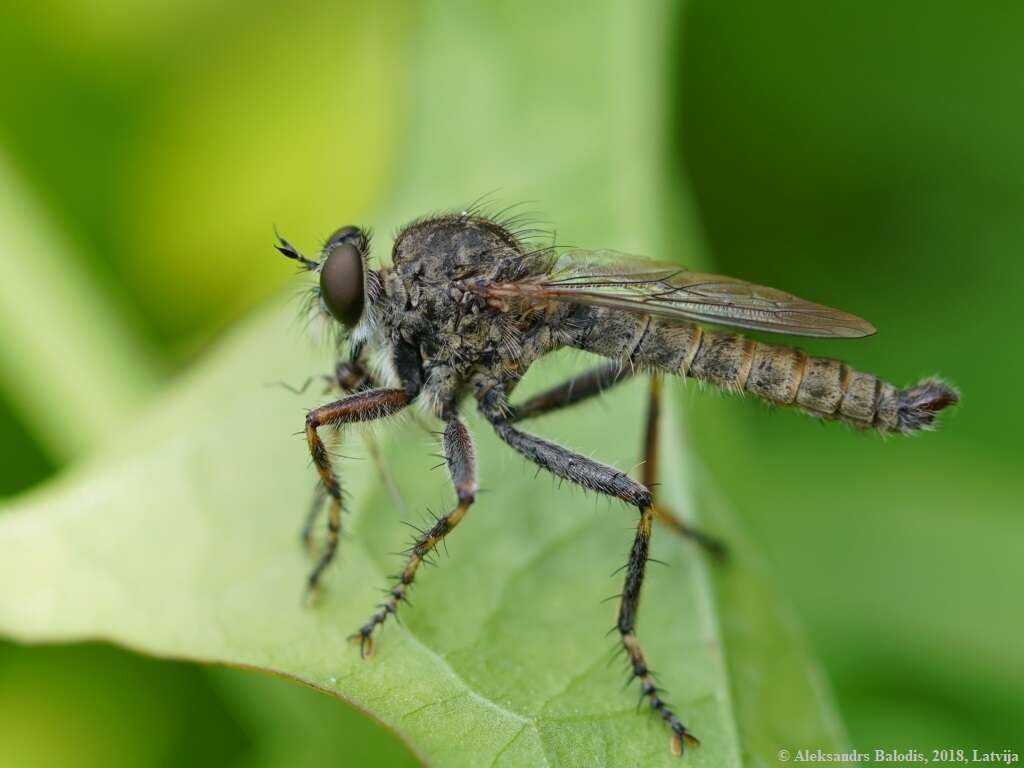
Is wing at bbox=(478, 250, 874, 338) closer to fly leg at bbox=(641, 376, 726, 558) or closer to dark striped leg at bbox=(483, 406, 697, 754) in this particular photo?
fly leg at bbox=(641, 376, 726, 558)

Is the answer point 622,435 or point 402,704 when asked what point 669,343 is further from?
point 402,704

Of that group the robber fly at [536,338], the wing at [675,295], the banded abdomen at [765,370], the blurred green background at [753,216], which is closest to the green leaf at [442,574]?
the robber fly at [536,338]

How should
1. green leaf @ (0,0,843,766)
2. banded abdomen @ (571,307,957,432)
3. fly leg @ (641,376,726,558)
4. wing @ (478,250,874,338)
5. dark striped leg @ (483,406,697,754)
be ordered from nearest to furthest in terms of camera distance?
green leaf @ (0,0,843,766) < dark striped leg @ (483,406,697,754) < wing @ (478,250,874,338) < banded abdomen @ (571,307,957,432) < fly leg @ (641,376,726,558)

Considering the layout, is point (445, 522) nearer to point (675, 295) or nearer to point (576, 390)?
point (576, 390)

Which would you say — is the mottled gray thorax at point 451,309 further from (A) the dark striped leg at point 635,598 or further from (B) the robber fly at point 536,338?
(A) the dark striped leg at point 635,598

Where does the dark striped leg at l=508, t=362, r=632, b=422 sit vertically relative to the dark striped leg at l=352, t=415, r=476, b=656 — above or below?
above

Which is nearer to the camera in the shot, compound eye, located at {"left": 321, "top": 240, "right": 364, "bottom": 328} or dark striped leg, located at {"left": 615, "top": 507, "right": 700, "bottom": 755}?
dark striped leg, located at {"left": 615, "top": 507, "right": 700, "bottom": 755}

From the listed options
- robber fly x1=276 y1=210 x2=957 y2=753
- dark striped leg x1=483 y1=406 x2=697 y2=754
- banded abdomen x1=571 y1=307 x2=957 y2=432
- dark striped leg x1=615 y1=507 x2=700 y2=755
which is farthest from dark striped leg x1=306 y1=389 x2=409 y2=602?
dark striped leg x1=615 y1=507 x2=700 y2=755

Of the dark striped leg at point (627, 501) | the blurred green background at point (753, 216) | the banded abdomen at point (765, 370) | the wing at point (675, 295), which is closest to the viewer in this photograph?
the dark striped leg at point (627, 501)
